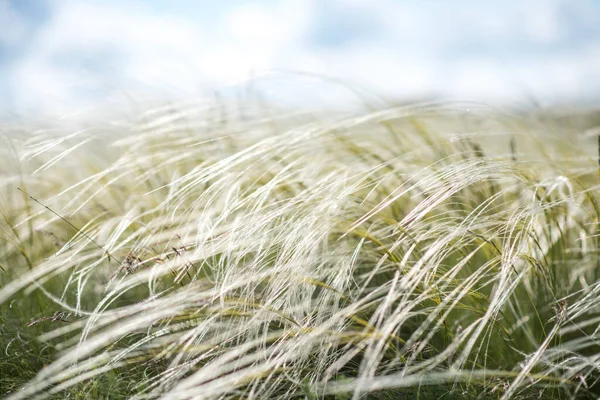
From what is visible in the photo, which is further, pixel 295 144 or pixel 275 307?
pixel 295 144

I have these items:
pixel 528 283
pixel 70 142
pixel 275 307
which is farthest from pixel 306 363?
pixel 70 142

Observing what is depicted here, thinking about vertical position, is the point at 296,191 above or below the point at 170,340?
above

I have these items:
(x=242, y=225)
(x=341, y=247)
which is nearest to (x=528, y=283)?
(x=341, y=247)

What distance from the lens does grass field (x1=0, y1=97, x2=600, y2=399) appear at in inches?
45.3

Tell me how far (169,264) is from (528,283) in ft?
3.10

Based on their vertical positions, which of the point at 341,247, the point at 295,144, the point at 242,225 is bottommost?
the point at 341,247

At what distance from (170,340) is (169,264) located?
0.16 meters

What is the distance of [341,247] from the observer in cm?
141

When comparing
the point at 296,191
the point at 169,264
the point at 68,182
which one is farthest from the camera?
the point at 68,182

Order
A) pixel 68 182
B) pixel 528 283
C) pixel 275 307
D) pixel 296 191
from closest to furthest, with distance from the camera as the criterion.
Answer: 1. pixel 275 307
2. pixel 528 283
3. pixel 296 191
4. pixel 68 182

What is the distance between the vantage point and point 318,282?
44.8 inches

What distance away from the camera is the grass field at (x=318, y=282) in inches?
45.3

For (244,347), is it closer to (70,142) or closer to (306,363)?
(306,363)

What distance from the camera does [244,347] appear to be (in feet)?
3.54
